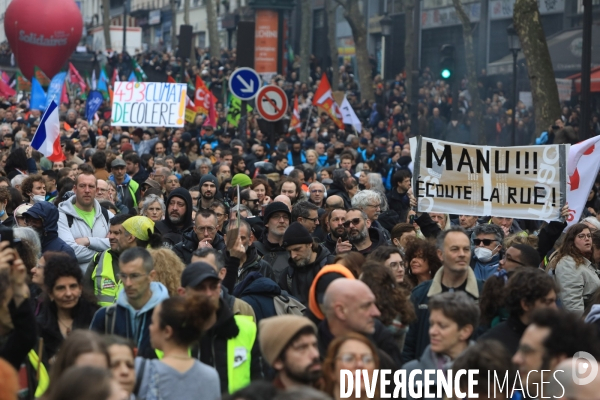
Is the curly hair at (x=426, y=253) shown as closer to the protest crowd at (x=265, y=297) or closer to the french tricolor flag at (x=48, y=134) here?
the protest crowd at (x=265, y=297)

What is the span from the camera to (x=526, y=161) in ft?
28.6

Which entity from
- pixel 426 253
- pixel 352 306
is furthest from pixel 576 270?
pixel 352 306

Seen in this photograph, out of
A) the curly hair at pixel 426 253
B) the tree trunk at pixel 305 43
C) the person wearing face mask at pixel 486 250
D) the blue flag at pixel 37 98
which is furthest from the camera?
the tree trunk at pixel 305 43

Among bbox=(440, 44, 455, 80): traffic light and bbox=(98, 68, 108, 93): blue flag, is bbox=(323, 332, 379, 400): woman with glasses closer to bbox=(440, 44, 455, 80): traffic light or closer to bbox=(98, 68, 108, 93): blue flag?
bbox=(440, 44, 455, 80): traffic light

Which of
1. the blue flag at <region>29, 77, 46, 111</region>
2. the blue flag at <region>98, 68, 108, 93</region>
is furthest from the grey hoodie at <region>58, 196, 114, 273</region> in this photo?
the blue flag at <region>98, 68, 108, 93</region>

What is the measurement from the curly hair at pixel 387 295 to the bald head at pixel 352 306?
716 mm

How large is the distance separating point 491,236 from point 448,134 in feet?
64.5

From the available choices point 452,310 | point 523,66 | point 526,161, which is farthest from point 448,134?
point 452,310

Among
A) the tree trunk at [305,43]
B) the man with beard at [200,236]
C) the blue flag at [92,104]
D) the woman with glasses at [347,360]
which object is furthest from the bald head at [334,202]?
the tree trunk at [305,43]

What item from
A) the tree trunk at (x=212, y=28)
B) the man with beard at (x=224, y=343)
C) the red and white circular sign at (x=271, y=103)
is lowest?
the man with beard at (x=224, y=343)

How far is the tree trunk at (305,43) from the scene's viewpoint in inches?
1550

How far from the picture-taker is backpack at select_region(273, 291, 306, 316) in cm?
648

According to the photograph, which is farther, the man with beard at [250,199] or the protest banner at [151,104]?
the protest banner at [151,104]

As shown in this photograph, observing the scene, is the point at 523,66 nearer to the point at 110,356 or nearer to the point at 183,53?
the point at 183,53
